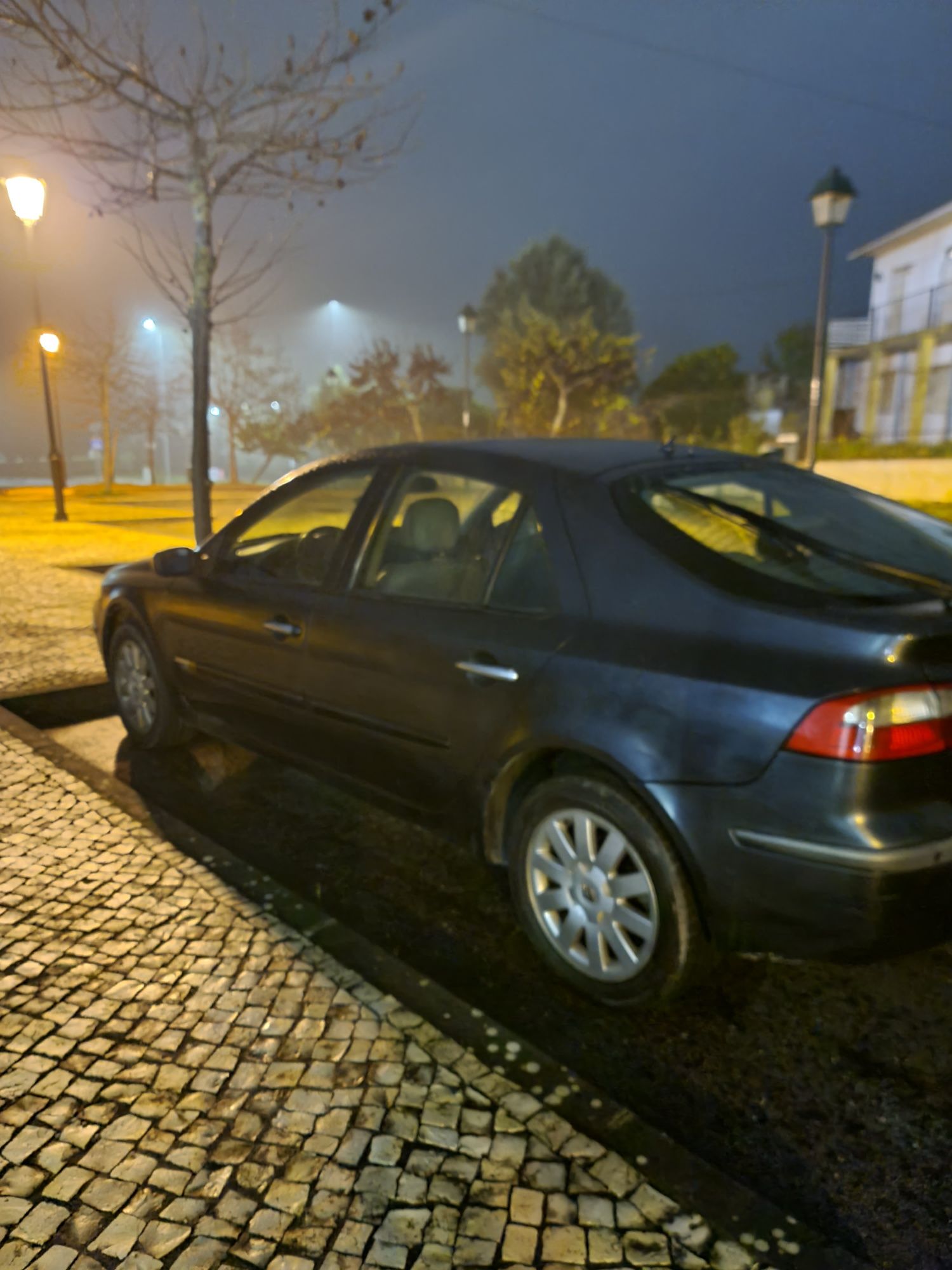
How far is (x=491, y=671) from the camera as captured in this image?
284 cm

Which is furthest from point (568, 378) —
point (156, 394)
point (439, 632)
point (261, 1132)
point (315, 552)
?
point (261, 1132)

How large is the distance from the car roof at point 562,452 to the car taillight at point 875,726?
1.08m

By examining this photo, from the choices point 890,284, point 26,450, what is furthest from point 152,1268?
point 26,450

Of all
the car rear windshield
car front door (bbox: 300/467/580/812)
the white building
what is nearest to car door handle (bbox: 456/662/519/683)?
car front door (bbox: 300/467/580/812)

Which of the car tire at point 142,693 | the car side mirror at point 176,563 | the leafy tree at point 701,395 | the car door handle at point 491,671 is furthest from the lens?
the leafy tree at point 701,395

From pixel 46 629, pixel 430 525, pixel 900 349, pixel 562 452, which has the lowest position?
pixel 46 629

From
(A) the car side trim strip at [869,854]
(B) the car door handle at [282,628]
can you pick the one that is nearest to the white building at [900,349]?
(B) the car door handle at [282,628]

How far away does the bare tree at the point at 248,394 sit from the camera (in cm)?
6131

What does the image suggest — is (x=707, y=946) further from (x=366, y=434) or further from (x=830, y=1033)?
(x=366, y=434)

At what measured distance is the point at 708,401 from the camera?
145ft

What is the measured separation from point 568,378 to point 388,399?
1958 centimetres

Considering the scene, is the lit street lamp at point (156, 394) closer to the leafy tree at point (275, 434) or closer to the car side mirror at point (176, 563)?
the leafy tree at point (275, 434)

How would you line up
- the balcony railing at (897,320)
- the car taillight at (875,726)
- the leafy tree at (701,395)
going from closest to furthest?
the car taillight at (875,726), the balcony railing at (897,320), the leafy tree at (701,395)

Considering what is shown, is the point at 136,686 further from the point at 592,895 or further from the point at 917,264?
the point at 917,264
